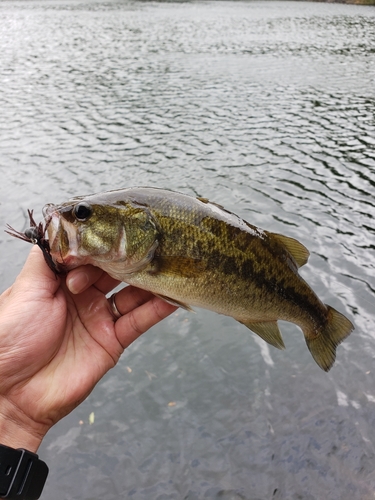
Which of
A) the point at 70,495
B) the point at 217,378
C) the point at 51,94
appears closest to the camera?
the point at 70,495

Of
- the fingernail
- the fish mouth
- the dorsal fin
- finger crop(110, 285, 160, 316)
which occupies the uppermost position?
the fish mouth

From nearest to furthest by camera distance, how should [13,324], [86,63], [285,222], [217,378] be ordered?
1. [13,324]
2. [217,378]
3. [285,222]
4. [86,63]

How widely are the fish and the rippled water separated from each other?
9.27 ft

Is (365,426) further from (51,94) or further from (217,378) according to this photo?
(51,94)

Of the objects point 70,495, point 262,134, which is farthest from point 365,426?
point 262,134

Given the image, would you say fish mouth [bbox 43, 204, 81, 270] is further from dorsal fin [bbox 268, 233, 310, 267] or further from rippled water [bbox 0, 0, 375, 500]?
rippled water [bbox 0, 0, 375, 500]

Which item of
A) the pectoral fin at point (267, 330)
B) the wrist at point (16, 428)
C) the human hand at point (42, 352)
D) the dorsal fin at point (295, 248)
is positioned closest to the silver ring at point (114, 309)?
the human hand at point (42, 352)

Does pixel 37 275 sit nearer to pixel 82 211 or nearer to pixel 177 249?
pixel 82 211

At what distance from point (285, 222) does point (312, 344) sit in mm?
6854

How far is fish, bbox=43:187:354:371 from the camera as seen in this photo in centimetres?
347

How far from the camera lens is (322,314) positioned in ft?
14.1

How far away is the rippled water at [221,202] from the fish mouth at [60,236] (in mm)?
3459

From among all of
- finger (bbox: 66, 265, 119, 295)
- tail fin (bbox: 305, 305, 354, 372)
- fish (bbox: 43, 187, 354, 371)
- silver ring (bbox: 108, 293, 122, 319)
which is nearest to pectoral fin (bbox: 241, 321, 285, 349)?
fish (bbox: 43, 187, 354, 371)

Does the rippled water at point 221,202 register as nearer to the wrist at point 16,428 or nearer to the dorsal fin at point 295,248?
the wrist at point 16,428
